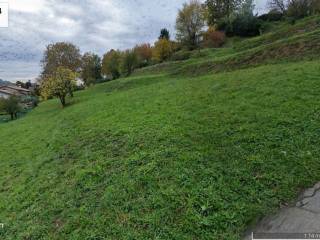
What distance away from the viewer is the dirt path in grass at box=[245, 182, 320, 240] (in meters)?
3.40

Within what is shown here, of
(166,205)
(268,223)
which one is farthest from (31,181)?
(268,223)

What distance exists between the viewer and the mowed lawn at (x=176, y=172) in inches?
152

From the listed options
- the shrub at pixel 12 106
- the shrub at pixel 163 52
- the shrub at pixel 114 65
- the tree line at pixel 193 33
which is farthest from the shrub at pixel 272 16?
the shrub at pixel 12 106

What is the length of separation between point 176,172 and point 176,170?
0.21 ft

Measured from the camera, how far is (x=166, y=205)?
4055 mm

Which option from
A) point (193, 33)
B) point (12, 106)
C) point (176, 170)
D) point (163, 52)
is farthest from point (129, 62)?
point (176, 170)

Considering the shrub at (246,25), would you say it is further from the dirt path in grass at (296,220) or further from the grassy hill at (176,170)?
the dirt path in grass at (296,220)

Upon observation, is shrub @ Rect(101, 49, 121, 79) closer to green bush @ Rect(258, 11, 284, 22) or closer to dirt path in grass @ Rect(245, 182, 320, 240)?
green bush @ Rect(258, 11, 284, 22)

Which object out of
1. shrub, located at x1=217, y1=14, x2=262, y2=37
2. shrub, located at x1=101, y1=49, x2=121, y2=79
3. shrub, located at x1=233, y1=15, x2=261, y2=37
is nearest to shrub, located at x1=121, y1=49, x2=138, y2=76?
shrub, located at x1=101, y1=49, x2=121, y2=79

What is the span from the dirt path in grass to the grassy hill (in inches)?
6.0

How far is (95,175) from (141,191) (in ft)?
4.60

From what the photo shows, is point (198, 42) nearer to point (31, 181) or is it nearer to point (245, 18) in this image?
point (245, 18)

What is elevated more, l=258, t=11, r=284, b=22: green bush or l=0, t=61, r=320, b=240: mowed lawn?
l=258, t=11, r=284, b=22: green bush

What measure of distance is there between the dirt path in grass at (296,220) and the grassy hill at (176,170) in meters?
0.15
